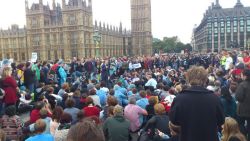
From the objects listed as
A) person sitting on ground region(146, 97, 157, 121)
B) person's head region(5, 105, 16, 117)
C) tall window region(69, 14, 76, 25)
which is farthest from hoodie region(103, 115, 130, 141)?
tall window region(69, 14, 76, 25)

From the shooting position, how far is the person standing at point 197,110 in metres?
3.55

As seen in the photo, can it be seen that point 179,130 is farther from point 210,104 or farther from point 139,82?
point 139,82

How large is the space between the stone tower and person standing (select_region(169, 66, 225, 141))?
86.7 m

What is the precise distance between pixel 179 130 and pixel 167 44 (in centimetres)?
11576

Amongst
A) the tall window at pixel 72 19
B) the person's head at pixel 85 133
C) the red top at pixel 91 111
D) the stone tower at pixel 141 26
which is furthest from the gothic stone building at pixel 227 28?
the person's head at pixel 85 133

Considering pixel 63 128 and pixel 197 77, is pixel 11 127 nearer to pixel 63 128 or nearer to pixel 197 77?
pixel 63 128

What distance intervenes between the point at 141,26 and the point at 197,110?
8786 cm

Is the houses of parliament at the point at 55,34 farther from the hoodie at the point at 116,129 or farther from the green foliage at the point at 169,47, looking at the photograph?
the hoodie at the point at 116,129

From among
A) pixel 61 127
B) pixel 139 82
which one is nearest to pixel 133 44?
pixel 139 82

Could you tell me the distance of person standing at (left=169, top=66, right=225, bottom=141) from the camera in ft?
11.6

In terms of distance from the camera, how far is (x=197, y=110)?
3561 mm

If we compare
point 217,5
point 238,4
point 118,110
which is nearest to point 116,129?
point 118,110

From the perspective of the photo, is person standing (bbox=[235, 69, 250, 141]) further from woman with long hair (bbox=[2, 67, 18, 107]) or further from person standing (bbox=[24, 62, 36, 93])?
person standing (bbox=[24, 62, 36, 93])

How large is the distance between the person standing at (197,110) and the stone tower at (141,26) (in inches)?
3413
